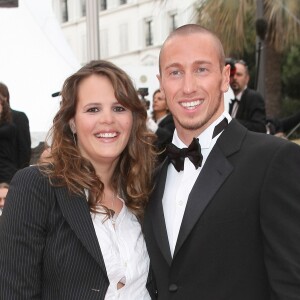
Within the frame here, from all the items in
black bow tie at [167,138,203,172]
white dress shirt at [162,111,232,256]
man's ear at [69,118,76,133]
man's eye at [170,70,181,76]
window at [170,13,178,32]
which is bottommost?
white dress shirt at [162,111,232,256]

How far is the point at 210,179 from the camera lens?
2.45 meters

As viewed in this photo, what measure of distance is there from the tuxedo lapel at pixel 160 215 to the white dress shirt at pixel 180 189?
2 centimetres

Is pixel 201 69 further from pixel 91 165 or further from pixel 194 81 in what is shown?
pixel 91 165

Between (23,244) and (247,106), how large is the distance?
3.75 m

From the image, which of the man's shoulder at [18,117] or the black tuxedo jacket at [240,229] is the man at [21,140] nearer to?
the man's shoulder at [18,117]

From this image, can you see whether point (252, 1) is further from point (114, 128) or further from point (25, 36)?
point (114, 128)

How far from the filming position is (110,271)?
102 inches

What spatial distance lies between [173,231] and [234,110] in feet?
11.9

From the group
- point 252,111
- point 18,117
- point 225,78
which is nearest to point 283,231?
point 225,78

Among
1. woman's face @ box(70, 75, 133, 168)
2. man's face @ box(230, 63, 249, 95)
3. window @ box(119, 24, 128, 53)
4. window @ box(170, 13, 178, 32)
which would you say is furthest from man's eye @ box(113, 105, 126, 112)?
window @ box(119, 24, 128, 53)

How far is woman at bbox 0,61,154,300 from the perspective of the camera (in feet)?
8.22

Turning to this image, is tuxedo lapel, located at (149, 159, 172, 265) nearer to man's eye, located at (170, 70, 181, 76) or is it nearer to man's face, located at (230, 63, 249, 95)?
man's eye, located at (170, 70, 181, 76)

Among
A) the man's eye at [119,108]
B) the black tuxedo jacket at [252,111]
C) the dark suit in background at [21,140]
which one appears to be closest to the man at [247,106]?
the black tuxedo jacket at [252,111]

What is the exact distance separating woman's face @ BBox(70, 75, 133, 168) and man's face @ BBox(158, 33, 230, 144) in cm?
29
